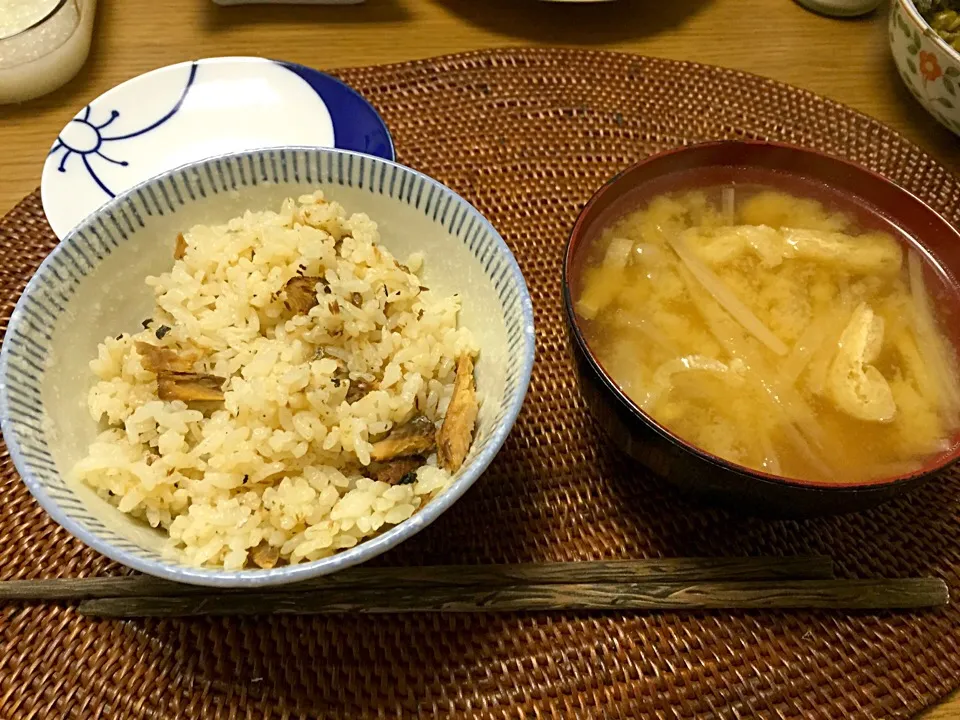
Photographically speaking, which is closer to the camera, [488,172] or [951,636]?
[951,636]

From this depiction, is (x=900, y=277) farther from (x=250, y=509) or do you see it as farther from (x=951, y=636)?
(x=250, y=509)

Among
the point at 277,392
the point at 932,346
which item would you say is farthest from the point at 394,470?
the point at 932,346

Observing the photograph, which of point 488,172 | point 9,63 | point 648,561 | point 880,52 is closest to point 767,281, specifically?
point 648,561

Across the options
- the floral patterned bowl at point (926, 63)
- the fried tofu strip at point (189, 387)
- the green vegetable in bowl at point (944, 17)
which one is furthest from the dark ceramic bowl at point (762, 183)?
the green vegetable in bowl at point (944, 17)

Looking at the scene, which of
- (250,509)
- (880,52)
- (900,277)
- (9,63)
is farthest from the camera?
(880,52)

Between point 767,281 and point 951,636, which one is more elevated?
point 767,281
